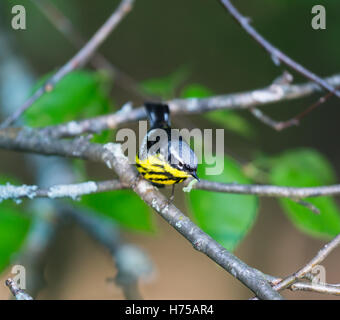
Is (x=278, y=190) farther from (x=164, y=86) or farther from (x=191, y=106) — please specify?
(x=164, y=86)

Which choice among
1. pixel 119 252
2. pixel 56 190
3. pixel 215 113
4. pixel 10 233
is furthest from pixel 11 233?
pixel 215 113

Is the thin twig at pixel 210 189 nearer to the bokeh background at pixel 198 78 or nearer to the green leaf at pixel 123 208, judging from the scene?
the green leaf at pixel 123 208

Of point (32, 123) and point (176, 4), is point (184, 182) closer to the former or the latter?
point (32, 123)

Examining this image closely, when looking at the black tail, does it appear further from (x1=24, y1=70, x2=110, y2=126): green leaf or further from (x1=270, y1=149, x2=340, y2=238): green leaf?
(x1=270, y1=149, x2=340, y2=238): green leaf

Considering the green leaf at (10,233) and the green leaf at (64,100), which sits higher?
the green leaf at (64,100)

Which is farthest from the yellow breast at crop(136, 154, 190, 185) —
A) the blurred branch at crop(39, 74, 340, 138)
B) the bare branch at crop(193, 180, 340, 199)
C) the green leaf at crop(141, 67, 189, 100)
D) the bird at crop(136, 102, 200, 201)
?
the green leaf at crop(141, 67, 189, 100)

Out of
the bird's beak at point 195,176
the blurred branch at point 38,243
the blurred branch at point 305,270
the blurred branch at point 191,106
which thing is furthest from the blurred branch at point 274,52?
the blurred branch at point 38,243
